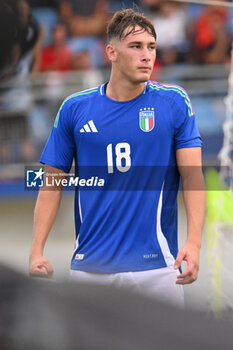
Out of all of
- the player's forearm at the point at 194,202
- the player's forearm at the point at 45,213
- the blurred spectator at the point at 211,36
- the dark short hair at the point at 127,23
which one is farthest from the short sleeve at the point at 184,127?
the blurred spectator at the point at 211,36

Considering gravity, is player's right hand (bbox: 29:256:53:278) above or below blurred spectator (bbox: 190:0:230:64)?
below

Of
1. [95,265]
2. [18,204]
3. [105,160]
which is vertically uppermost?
[105,160]

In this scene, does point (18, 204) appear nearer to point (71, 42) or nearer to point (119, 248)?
point (71, 42)

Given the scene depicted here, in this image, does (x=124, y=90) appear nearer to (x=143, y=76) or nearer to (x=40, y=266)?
(x=143, y=76)

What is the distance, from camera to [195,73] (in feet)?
30.2

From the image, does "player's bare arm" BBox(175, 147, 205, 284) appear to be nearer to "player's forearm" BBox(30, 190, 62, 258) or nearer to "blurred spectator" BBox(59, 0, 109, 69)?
"player's forearm" BBox(30, 190, 62, 258)

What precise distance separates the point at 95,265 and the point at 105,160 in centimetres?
44

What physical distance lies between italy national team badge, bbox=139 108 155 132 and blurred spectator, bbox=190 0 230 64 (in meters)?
7.36

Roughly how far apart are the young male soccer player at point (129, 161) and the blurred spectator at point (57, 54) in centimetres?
677

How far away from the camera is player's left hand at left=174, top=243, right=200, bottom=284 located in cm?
219

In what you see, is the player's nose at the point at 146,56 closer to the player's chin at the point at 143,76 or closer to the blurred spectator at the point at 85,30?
the player's chin at the point at 143,76

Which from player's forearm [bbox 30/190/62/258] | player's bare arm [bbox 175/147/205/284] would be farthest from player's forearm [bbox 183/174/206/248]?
player's forearm [bbox 30/190/62/258]

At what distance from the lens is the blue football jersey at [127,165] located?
2375 millimetres

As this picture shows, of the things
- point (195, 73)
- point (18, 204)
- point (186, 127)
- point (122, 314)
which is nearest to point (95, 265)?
point (186, 127)
